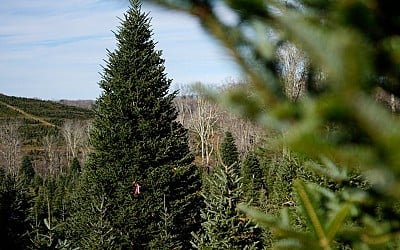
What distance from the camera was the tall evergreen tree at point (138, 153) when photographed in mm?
13266

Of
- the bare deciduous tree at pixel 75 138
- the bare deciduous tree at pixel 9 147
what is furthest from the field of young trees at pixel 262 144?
the bare deciduous tree at pixel 75 138

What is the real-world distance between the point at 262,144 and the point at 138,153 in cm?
1269

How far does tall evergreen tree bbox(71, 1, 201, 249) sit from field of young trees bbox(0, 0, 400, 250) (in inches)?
1.5

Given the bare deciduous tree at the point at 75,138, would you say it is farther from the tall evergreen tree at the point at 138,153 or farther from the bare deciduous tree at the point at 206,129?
A: the tall evergreen tree at the point at 138,153

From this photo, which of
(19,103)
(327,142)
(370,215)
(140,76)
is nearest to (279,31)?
(327,142)

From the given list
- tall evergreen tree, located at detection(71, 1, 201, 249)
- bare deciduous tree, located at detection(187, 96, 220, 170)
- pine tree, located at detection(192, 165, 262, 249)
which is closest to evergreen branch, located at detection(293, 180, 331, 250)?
pine tree, located at detection(192, 165, 262, 249)

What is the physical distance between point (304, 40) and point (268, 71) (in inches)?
10.4

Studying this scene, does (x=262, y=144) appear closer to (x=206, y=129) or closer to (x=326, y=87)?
(x=326, y=87)

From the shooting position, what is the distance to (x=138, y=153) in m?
13.7

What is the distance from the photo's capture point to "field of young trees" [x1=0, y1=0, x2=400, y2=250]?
67 centimetres

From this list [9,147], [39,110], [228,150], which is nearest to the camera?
[228,150]

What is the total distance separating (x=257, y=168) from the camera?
25953 millimetres

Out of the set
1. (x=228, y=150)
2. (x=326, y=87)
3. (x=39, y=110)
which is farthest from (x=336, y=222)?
(x=39, y=110)

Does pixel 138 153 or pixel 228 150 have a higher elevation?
pixel 138 153
